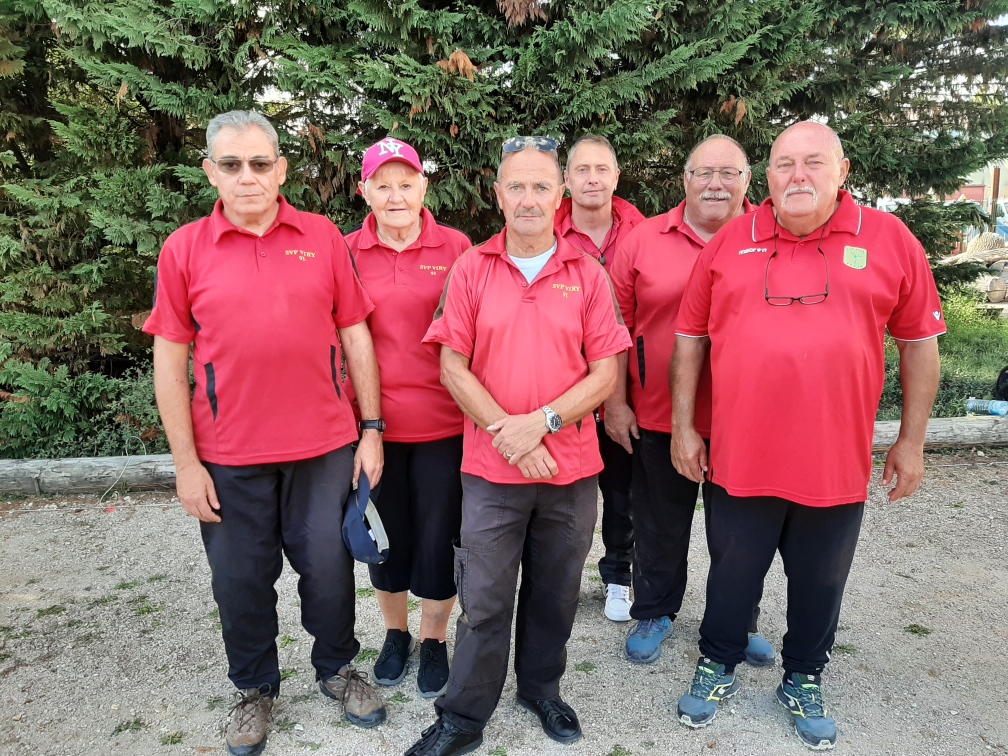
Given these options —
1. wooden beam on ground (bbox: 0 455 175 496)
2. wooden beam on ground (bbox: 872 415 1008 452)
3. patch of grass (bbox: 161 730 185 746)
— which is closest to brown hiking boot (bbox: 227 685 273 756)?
patch of grass (bbox: 161 730 185 746)

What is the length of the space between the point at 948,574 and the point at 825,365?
242 centimetres

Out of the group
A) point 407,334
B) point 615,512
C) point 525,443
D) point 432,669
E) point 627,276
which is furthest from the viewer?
point 615,512

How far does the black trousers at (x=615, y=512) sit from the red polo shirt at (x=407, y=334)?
1.02 m

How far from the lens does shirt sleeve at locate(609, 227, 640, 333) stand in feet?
10.5

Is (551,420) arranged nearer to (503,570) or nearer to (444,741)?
(503,570)

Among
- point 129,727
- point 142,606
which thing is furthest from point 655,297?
point 142,606

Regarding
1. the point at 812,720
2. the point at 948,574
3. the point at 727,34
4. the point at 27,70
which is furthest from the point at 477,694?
the point at 27,70

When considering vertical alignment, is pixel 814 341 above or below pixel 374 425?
above

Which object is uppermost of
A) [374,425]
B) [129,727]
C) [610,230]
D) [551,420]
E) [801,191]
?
[801,191]

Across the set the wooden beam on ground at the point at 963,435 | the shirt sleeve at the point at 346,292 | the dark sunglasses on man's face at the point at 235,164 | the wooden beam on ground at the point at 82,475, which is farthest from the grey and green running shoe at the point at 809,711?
the wooden beam on ground at the point at 82,475

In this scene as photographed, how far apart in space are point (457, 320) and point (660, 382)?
110 cm

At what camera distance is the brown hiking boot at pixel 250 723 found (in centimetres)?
267

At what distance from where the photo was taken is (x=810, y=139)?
2500 mm

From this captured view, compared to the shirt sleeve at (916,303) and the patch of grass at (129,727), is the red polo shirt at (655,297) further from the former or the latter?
the patch of grass at (129,727)
